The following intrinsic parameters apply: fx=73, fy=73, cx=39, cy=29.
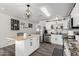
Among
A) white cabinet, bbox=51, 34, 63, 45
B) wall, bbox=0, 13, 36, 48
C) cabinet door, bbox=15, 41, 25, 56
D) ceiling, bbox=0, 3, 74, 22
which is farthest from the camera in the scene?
white cabinet, bbox=51, 34, 63, 45

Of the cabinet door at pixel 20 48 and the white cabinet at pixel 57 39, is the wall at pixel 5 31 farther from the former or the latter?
the white cabinet at pixel 57 39

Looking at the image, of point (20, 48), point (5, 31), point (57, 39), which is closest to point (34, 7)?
point (20, 48)

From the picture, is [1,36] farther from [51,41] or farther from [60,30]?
[60,30]

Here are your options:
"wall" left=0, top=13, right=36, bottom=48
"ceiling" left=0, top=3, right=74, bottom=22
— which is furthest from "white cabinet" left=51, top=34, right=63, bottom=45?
"wall" left=0, top=13, right=36, bottom=48

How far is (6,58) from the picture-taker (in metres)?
1.08

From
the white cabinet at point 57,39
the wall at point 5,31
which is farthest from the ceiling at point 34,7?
the white cabinet at point 57,39

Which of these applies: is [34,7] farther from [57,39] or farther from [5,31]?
[57,39]

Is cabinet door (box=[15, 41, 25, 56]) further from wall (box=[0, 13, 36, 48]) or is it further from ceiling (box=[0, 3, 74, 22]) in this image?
wall (box=[0, 13, 36, 48])

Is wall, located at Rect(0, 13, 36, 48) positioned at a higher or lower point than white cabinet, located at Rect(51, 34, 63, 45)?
higher

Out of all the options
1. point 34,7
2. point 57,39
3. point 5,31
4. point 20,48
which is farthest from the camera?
point 57,39

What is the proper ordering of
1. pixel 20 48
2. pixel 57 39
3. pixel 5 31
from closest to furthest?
pixel 20 48 < pixel 5 31 < pixel 57 39

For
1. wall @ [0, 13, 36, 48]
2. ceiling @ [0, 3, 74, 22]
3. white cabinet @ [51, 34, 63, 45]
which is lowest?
white cabinet @ [51, 34, 63, 45]

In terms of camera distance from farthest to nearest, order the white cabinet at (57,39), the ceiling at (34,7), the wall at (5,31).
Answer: the white cabinet at (57,39) → the wall at (5,31) → the ceiling at (34,7)

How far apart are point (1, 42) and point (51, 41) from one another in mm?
4031
